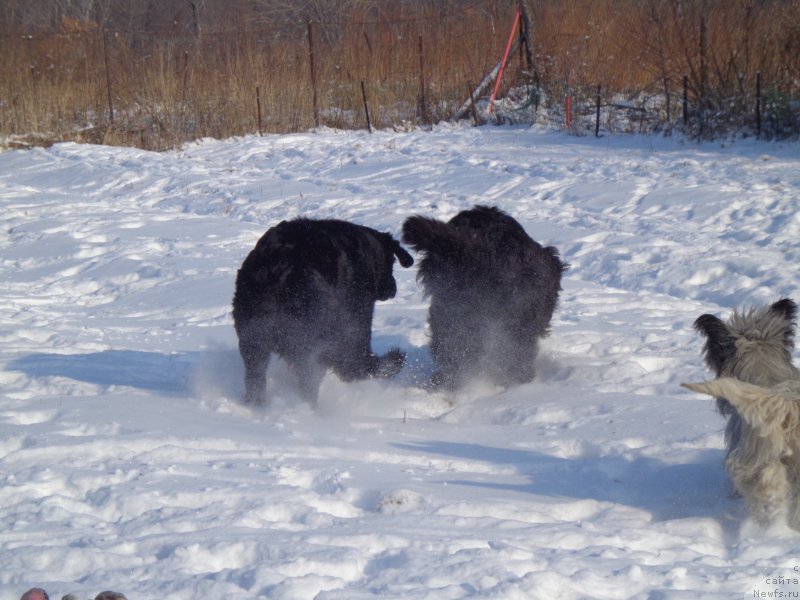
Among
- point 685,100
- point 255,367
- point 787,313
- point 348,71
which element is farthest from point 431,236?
point 348,71

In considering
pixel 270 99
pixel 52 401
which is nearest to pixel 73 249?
pixel 52 401

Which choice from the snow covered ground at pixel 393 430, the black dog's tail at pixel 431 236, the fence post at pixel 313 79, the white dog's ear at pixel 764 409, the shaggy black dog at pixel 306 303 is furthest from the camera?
the fence post at pixel 313 79

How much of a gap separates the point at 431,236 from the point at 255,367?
1362 mm

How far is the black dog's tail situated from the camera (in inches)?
213

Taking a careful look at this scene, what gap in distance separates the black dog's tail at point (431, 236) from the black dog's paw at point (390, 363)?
89 centimetres

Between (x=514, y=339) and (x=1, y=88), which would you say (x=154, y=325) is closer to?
(x=514, y=339)

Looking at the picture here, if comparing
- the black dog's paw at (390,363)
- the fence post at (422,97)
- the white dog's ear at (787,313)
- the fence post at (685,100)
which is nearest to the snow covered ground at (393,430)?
the black dog's paw at (390,363)

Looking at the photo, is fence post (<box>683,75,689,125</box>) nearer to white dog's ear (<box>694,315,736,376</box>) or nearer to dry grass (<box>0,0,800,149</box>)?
dry grass (<box>0,0,800,149</box>)

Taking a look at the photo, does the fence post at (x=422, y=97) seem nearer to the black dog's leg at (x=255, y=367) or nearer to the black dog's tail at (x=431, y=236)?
the black dog's tail at (x=431, y=236)

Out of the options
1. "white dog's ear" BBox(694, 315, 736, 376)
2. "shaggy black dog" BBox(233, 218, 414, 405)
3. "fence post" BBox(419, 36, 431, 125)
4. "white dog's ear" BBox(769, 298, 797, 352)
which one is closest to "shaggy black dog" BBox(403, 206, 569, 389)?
"shaggy black dog" BBox(233, 218, 414, 405)

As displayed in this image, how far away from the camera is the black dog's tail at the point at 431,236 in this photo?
5398 millimetres

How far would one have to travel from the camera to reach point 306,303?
16.8 feet

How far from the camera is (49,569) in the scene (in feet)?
10.1

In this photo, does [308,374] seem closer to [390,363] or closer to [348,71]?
[390,363]
